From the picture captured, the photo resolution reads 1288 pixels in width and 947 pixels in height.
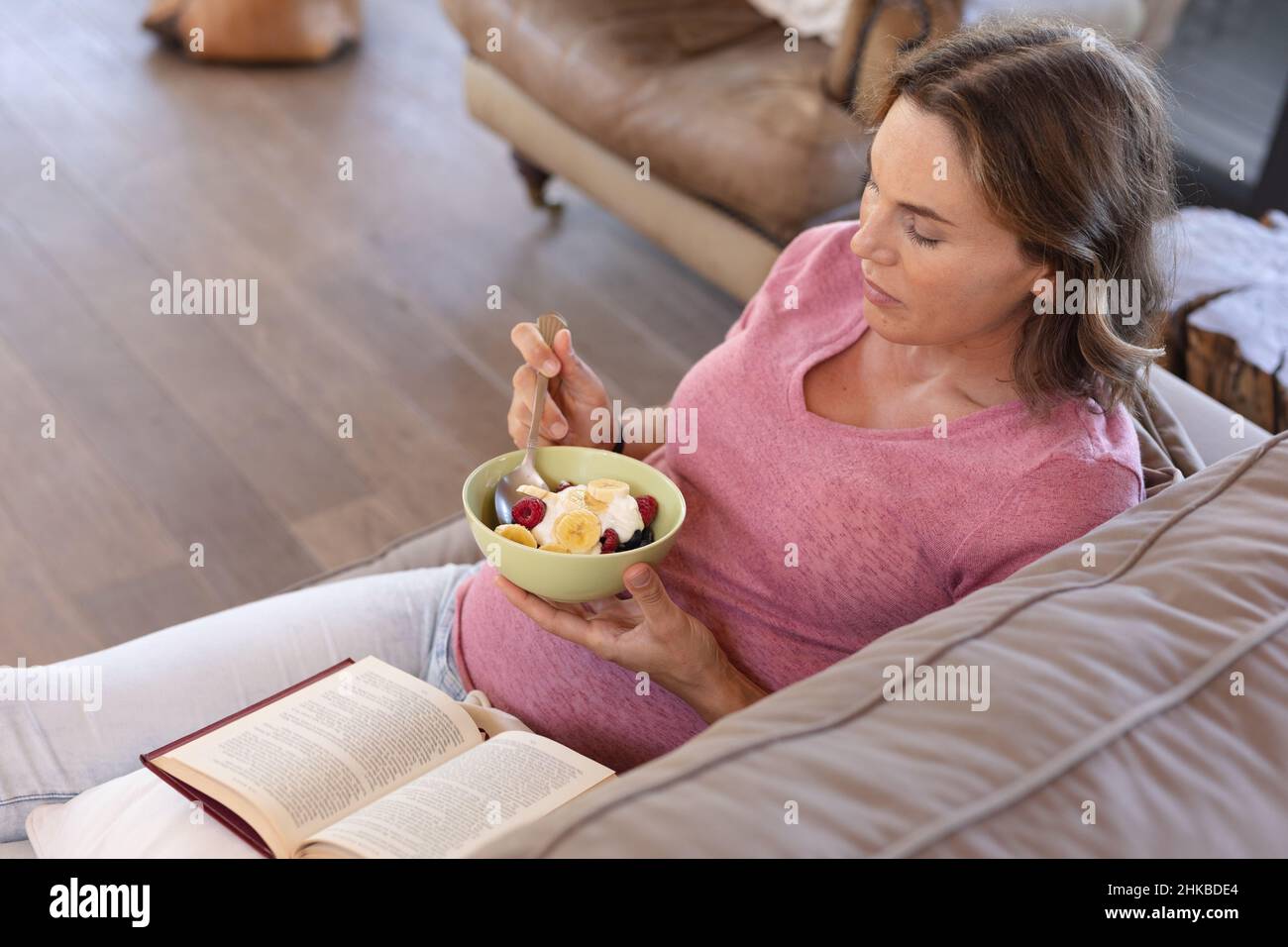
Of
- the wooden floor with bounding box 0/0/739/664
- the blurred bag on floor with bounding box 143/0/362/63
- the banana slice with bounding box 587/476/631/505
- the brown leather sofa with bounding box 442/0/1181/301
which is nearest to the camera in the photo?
the banana slice with bounding box 587/476/631/505

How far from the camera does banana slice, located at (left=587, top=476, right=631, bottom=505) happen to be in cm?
116

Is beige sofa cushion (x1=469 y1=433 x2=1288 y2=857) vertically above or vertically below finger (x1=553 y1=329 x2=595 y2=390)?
above

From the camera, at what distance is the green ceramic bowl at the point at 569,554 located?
3.51ft

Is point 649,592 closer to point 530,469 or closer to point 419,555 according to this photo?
point 530,469

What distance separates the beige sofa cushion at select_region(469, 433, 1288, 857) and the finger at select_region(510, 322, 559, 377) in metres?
0.55

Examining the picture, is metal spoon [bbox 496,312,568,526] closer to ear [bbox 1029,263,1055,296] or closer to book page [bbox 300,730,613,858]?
book page [bbox 300,730,613,858]

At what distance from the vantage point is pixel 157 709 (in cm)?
117

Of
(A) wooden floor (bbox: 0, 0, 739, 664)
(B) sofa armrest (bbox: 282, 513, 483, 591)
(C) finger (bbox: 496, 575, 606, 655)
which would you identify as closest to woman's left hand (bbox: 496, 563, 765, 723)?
(C) finger (bbox: 496, 575, 606, 655)

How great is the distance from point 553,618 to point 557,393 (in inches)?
12.1

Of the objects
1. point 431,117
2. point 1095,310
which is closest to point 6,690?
point 1095,310

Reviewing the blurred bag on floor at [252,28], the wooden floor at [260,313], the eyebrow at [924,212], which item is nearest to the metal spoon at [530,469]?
the eyebrow at [924,212]

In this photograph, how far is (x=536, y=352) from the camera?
1.27 m

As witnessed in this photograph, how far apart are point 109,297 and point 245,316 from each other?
294 millimetres
